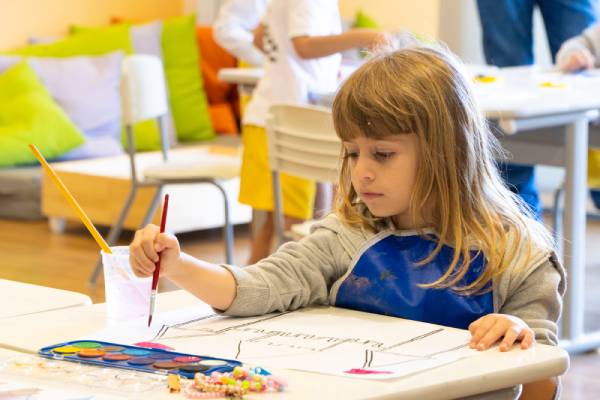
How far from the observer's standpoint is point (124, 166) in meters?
5.03

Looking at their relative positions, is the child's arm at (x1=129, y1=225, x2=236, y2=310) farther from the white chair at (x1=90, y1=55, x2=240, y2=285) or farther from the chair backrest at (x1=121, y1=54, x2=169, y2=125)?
the chair backrest at (x1=121, y1=54, x2=169, y2=125)

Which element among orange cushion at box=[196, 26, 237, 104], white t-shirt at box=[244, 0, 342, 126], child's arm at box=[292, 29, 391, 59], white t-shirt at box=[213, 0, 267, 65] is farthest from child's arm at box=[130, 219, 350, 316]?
orange cushion at box=[196, 26, 237, 104]

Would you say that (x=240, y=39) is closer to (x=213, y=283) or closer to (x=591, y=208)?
(x=591, y=208)

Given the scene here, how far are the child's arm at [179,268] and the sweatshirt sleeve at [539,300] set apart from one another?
1.03 feet

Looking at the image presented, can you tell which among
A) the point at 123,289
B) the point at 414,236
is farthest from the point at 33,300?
the point at 414,236

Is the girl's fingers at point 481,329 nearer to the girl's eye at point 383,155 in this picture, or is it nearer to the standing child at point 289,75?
the girl's eye at point 383,155

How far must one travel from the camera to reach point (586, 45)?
3.32 m

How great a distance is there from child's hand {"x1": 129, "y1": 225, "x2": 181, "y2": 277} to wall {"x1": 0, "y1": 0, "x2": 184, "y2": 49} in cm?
489

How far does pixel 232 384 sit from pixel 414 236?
0.44 meters

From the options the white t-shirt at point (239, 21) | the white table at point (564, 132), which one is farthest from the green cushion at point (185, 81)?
the white table at point (564, 132)

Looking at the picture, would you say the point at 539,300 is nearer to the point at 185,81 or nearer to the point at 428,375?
the point at 428,375

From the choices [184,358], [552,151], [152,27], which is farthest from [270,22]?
[152,27]

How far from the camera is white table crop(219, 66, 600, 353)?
259cm

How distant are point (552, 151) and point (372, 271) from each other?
1.78m
